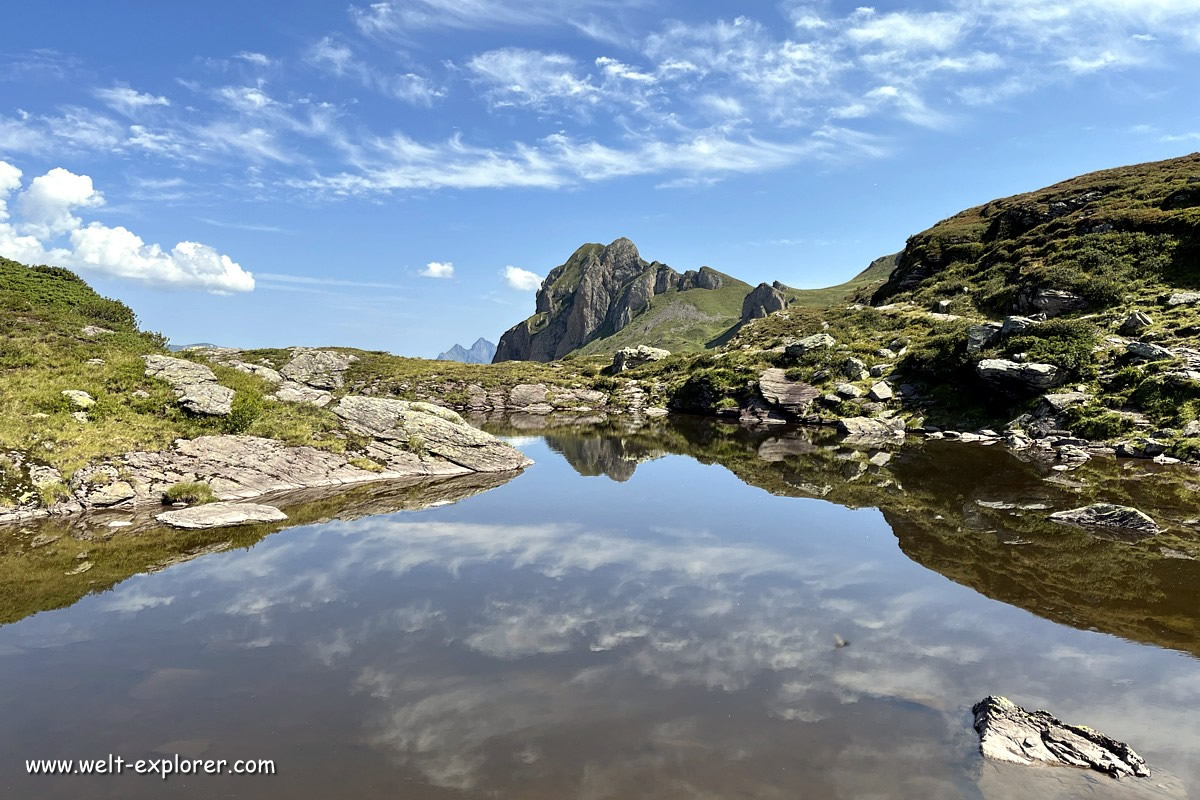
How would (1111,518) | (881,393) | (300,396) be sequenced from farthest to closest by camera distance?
(881,393)
(300,396)
(1111,518)

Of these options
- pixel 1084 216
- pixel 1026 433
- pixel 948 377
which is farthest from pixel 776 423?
pixel 1084 216

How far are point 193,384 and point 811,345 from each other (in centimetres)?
6633

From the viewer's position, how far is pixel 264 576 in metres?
16.5

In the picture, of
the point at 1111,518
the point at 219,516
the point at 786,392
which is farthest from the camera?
the point at 786,392

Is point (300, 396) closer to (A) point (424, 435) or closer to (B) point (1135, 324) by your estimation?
(A) point (424, 435)

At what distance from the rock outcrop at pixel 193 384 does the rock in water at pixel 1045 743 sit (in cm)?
3370

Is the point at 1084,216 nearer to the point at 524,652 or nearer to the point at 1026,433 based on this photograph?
the point at 1026,433

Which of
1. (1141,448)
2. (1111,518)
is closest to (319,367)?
(1111,518)

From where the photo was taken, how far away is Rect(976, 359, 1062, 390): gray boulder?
4394cm

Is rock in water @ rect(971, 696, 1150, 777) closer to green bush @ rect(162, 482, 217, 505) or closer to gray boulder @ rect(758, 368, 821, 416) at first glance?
green bush @ rect(162, 482, 217, 505)

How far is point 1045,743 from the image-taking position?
883cm

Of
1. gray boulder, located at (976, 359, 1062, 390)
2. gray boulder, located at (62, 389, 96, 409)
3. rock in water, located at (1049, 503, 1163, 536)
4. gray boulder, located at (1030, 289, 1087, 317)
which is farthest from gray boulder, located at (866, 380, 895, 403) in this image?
gray boulder, located at (62, 389, 96, 409)

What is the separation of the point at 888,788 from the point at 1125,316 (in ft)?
205

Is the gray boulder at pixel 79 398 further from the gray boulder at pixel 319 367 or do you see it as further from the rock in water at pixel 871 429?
the gray boulder at pixel 319 367
